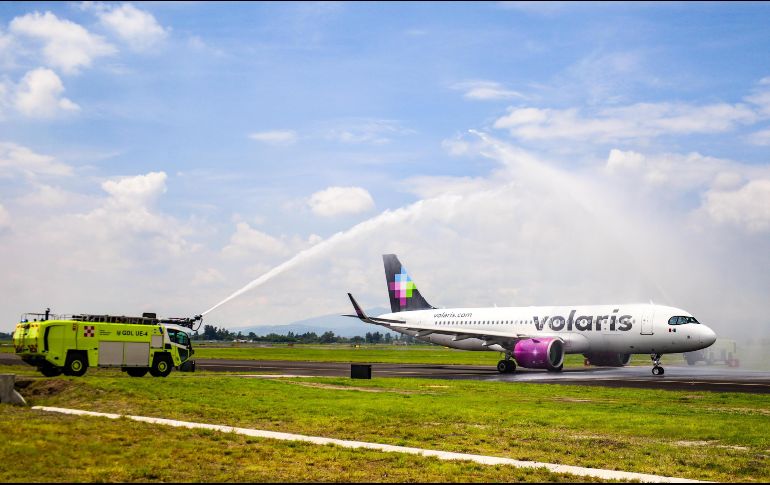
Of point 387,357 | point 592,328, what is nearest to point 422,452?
point 592,328

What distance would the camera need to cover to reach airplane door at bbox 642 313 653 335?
5400 centimetres

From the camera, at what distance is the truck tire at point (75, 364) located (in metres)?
35.4

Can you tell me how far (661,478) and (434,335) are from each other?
5274 cm

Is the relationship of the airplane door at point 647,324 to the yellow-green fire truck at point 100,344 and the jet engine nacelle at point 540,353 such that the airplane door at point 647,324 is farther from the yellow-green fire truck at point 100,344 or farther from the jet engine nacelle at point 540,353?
the yellow-green fire truck at point 100,344

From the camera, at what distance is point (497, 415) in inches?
1006

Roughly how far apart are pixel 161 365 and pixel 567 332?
3167cm

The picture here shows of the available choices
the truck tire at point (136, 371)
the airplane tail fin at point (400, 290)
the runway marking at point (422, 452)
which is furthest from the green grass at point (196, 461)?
the airplane tail fin at point (400, 290)

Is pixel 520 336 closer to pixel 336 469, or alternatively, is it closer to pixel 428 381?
pixel 428 381

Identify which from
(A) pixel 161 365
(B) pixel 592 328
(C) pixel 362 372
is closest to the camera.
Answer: (A) pixel 161 365

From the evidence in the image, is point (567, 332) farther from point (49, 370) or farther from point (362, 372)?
point (49, 370)

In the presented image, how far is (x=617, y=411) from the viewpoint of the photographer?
2756cm

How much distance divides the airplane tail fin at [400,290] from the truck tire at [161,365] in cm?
3831

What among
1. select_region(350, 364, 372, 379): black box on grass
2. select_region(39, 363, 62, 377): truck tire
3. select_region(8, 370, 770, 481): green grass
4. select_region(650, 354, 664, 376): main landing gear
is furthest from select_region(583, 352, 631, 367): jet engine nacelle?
select_region(39, 363, 62, 377): truck tire

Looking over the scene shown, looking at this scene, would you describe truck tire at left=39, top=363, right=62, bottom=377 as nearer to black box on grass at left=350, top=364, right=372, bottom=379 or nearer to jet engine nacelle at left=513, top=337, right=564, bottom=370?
black box on grass at left=350, top=364, right=372, bottom=379
